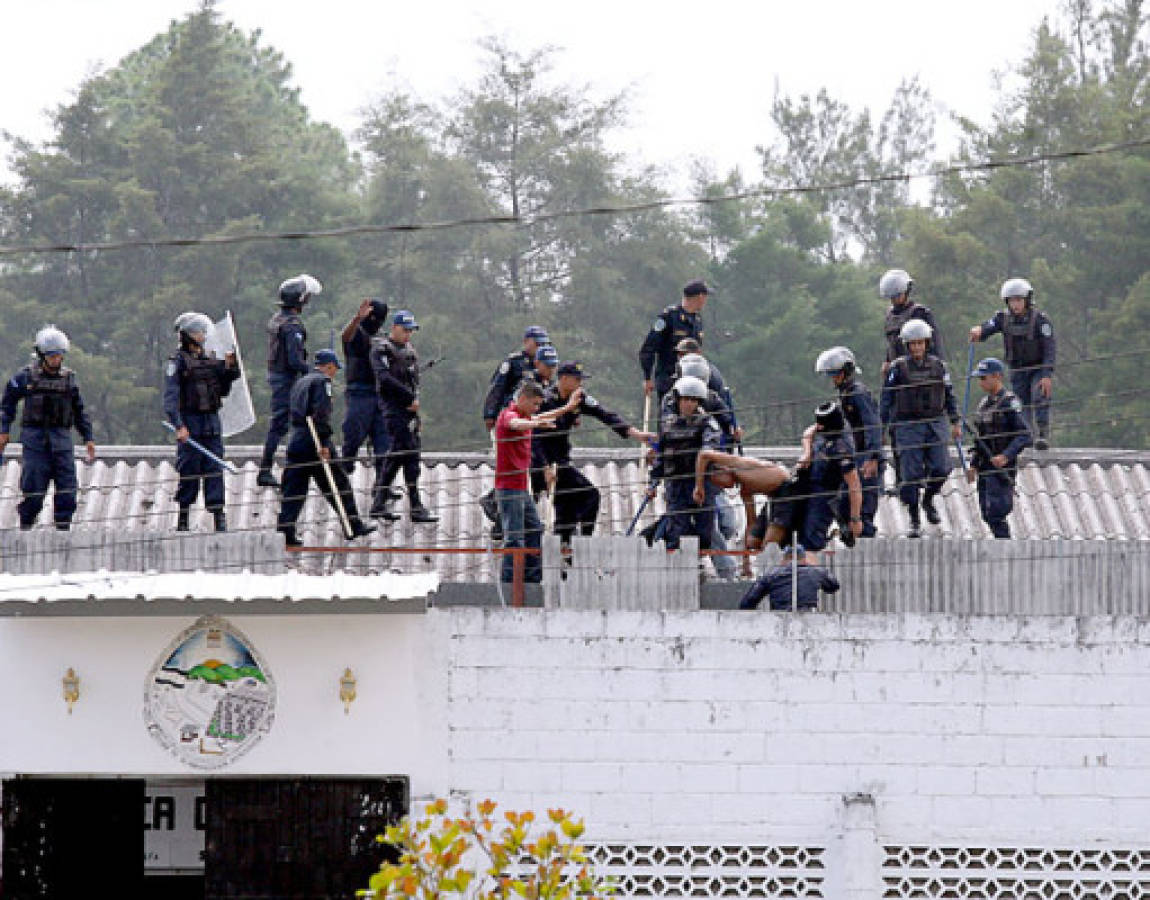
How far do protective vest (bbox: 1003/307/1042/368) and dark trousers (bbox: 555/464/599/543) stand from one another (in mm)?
4295

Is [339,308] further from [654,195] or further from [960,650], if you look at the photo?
[960,650]

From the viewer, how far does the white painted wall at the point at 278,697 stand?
16156 mm

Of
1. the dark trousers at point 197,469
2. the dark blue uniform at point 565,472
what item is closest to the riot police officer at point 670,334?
Result: the dark blue uniform at point 565,472

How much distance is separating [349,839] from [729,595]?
3.29 metres

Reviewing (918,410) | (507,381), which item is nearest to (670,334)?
(507,381)

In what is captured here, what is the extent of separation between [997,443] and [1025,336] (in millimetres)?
1283

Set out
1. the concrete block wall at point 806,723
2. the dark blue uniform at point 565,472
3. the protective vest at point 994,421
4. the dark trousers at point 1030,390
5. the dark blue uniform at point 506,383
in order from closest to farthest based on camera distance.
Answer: the concrete block wall at point 806,723, the dark blue uniform at point 565,472, the protective vest at point 994,421, the dark blue uniform at point 506,383, the dark trousers at point 1030,390

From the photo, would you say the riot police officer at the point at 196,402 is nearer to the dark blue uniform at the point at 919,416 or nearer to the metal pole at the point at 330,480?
the metal pole at the point at 330,480

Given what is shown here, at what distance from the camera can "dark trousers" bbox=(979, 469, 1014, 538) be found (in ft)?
61.5

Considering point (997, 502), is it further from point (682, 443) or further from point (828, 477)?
point (682, 443)

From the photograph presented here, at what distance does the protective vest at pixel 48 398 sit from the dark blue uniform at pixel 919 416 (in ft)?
21.4

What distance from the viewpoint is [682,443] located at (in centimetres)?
1716

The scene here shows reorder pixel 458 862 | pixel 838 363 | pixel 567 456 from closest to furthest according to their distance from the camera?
pixel 458 862, pixel 838 363, pixel 567 456

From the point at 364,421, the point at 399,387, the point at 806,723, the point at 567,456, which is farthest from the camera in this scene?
the point at 364,421
